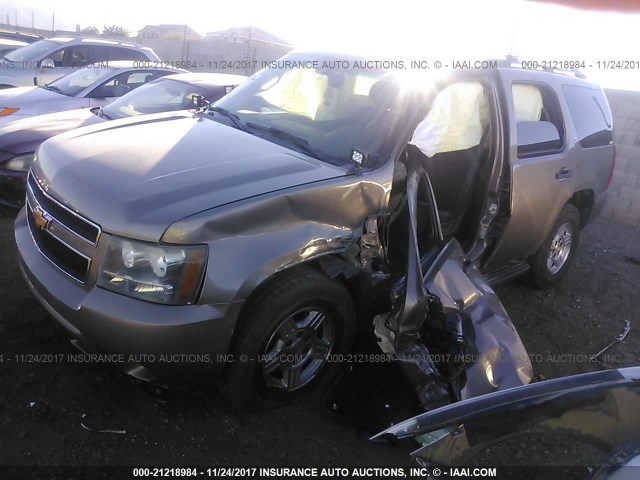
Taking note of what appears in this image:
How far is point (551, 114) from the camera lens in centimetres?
425

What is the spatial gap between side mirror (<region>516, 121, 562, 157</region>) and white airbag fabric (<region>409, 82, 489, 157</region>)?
0.32 m

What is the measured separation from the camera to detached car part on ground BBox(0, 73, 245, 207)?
473 centimetres

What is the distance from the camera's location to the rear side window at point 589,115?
4.43m

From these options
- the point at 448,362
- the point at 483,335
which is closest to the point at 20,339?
the point at 448,362

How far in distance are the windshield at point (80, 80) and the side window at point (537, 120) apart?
18.7ft

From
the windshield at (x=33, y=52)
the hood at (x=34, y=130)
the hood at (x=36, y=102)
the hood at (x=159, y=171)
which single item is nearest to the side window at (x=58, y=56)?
the windshield at (x=33, y=52)

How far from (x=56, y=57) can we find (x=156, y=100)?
184 inches

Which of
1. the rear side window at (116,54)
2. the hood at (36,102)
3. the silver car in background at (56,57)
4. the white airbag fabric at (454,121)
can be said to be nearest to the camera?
the white airbag fabric at (454,121)

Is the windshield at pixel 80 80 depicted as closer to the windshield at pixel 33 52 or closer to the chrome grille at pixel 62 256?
the windshield at pixel 33 52

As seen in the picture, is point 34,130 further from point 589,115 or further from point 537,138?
point 589,115

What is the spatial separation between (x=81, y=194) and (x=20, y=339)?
1219 millimetres

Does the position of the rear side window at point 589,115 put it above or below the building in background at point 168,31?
above

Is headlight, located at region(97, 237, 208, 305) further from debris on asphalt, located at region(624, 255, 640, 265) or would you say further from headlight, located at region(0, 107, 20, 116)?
debris on asphalt, located at region(624, 255, 640, 265)

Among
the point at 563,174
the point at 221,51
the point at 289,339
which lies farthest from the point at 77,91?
the point at 221,51
